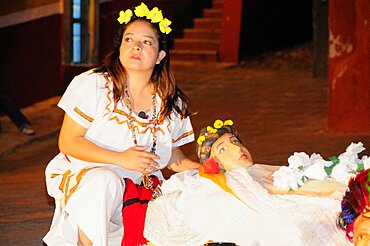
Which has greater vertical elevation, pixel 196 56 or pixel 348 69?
pixel 348 69

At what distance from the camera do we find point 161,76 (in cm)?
548

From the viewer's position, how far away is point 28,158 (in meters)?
9.98

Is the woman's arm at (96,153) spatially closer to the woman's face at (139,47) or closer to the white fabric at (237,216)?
the white fabric at (237,216)

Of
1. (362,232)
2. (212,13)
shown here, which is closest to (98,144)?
(362,232)

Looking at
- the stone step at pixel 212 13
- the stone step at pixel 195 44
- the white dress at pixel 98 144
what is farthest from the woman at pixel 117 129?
the stone step at pixel 212 13

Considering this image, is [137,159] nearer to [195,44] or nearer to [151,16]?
[151,16]

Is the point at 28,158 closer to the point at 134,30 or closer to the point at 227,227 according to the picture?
the point at 134,30

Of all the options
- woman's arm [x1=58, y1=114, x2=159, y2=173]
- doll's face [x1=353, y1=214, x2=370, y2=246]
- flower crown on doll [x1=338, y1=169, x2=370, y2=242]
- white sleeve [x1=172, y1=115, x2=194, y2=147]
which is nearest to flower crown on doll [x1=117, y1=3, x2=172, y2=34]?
white sleeve [x1=172, y1=115, x2=194, y2=147]

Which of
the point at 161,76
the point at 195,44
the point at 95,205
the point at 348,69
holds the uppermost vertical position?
the point at 161,76

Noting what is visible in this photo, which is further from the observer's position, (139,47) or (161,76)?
(161,76)

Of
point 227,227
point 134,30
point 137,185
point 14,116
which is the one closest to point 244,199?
point 227,227

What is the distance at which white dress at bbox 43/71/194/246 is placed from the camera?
5066mm

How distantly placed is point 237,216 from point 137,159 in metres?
0.62

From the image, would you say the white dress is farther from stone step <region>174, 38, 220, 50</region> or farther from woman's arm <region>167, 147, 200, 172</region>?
stone step <region>174, 38, 220, 50</region>
